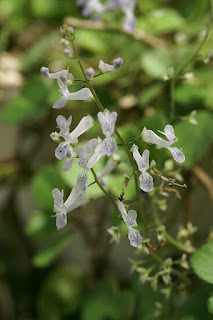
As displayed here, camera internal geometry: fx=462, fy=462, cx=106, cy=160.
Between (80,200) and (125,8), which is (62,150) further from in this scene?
(125,8)

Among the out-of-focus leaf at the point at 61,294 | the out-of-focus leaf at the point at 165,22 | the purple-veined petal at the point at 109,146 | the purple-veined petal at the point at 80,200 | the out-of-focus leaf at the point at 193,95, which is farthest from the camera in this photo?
the out-of-focus leaf at the point at 61,294

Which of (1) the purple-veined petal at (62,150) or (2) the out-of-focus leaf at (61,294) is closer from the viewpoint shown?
(1) the purple-veined petal at (62,150)

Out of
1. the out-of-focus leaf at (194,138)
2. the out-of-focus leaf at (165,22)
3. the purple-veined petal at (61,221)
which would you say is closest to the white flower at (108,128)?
the purple-veined petal at (61,221)

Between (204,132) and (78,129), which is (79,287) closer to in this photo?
(204,132)

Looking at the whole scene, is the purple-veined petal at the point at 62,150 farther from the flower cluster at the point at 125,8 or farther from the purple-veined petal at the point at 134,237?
the flower cluster at the point at 125,8

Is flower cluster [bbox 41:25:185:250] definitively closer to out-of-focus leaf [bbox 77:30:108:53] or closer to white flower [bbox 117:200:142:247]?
white flower [bbox 117:200:142:247]

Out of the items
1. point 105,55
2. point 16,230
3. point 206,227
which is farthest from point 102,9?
point 16,230
